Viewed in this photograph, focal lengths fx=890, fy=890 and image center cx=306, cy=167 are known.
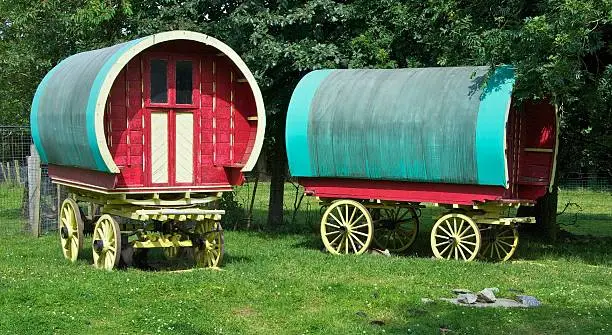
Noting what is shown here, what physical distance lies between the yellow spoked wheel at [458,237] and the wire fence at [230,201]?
18.4 ft

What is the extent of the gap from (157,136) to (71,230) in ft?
9.61

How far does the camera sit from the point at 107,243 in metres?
14.5

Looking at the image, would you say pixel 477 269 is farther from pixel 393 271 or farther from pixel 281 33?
pixel 281 33

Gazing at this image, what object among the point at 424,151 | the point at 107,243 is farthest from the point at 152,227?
the point at 424,151

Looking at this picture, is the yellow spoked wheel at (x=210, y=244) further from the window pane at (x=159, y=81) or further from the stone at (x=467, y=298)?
the stone at (x=467, y=298)

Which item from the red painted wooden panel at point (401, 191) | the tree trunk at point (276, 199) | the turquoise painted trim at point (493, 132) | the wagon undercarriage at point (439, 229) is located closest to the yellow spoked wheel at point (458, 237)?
the wagon undercarriage at point (439, 229)

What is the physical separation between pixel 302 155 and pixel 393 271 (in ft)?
12.2

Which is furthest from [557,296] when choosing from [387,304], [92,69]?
[92,69]

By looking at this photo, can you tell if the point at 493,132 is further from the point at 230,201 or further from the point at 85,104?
the point at 230,201

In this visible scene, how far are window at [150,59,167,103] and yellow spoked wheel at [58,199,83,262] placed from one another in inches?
112

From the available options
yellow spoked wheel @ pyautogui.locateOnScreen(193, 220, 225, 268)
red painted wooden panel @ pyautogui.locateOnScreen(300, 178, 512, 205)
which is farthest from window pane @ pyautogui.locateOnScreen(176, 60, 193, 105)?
red painted wooden panel @ pyautogui.locateOnScreen(300, 178, 512, 205)

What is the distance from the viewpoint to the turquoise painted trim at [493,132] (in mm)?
15234

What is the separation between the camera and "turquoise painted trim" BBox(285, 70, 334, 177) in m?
17.5

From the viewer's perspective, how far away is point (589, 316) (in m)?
11.4
